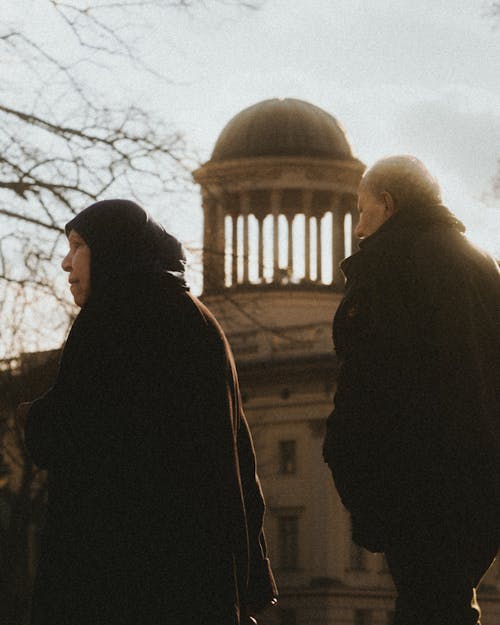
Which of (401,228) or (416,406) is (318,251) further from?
(416,406)

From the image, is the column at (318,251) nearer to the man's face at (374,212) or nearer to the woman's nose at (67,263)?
the man's face at (374,212)

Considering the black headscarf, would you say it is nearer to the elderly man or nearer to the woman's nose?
the woman's nose

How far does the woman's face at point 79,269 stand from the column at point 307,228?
7737cm

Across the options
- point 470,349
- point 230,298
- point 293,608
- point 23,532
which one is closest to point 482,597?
point 293,608

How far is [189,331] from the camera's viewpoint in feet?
21.6

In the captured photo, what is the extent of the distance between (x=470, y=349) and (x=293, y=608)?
65.8 metres

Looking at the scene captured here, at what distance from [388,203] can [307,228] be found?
78.0 m

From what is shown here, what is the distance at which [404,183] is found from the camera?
7.26m

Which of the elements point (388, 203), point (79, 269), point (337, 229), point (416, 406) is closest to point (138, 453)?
point (79, 269)

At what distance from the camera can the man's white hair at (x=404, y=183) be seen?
7.25 metres

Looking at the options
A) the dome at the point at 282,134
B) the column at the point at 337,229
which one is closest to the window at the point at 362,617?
the column at the point at 337,229

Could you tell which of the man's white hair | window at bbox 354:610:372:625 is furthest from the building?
the man's white hair

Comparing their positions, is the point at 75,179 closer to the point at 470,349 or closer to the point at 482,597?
the point at 470,349

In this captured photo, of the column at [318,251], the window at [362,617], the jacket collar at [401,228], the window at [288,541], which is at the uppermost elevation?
the column at [318,251]
